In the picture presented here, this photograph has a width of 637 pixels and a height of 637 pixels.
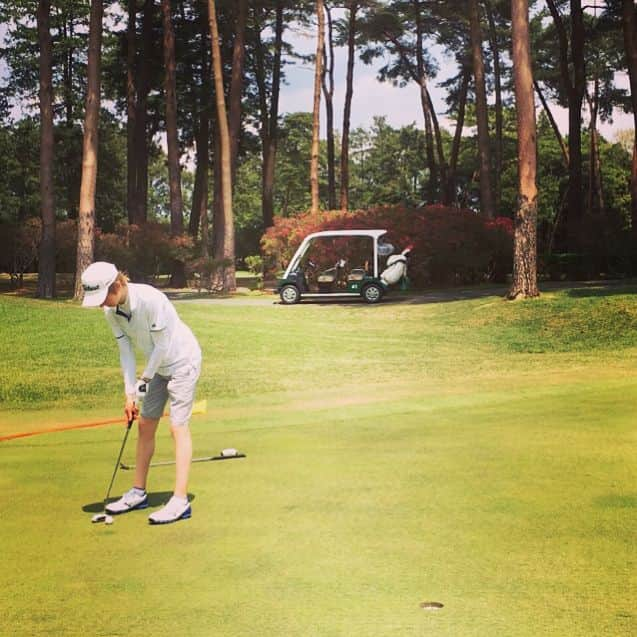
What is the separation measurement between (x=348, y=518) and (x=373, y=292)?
18.9 m

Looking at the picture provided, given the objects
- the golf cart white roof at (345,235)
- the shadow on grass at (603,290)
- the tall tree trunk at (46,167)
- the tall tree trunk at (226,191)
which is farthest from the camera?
the tall tree trunk at (226,191)

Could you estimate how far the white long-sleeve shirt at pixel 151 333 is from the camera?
14.8 feet

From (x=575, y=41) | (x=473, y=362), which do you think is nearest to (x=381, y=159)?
(x=575, y=41)

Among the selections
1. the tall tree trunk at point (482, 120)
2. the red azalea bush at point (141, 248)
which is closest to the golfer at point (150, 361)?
the red azalea bush at point (141, 248)

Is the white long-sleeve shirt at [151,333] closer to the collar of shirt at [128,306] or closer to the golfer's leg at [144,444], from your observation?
the collar of shirt at [128,306]

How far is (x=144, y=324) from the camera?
179 inches

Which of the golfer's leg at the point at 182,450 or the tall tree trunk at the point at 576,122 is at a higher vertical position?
the tall tree trunk at the point at 576,122

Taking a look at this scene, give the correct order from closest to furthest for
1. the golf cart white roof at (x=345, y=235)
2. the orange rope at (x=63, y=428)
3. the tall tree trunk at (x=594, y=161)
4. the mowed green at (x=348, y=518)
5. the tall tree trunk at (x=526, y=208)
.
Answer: the mowed green at (x=348, y=518) → the orange rope at (x=63, y=428) → the tall tree trunk at (x=526, y=208) → the golf cart white roof at (x=345, y=235) → the tall tree trunk at (x=594, y=161)

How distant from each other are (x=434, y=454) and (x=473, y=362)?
795 centimetres

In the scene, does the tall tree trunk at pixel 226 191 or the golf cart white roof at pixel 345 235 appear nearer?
the golf cart white roof at pixel 345 235

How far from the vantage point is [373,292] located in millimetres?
23391

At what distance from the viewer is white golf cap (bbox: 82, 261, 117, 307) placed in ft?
14.1

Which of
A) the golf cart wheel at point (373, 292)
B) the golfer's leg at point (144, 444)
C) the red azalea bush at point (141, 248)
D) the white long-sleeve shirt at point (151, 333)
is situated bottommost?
the golfer's leg at point (144, 444)

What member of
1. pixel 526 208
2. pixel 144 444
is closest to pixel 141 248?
pixel 526 208
